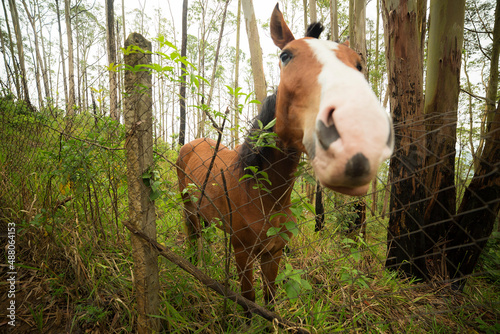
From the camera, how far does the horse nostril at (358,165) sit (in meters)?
0.68

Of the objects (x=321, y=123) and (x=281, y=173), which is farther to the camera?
(x=281, y=173)

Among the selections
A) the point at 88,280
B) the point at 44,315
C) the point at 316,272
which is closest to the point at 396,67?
the point at 316,272

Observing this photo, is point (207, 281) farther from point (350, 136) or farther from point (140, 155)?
point (350, 136)

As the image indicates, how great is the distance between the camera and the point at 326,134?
763 mm

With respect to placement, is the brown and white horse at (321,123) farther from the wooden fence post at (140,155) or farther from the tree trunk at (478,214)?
the tree trunk at (478,214)

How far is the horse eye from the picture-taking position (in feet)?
4.10

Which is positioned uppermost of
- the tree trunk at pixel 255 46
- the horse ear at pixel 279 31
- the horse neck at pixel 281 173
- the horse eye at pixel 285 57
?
the tree trunk at pixel 255 46

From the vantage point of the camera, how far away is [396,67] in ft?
8.64

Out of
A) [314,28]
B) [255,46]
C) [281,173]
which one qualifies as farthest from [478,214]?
[255,46]

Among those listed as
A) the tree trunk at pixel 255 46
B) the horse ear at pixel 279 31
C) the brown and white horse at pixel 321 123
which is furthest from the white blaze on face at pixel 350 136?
the tree trunk at pixel 255 46

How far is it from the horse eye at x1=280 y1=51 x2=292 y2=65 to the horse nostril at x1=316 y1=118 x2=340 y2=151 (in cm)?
65

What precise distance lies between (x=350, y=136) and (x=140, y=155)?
3.80ft

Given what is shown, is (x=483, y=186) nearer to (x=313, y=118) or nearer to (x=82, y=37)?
(x=313, y=118)

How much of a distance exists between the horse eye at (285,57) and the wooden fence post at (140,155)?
797 millimetres
